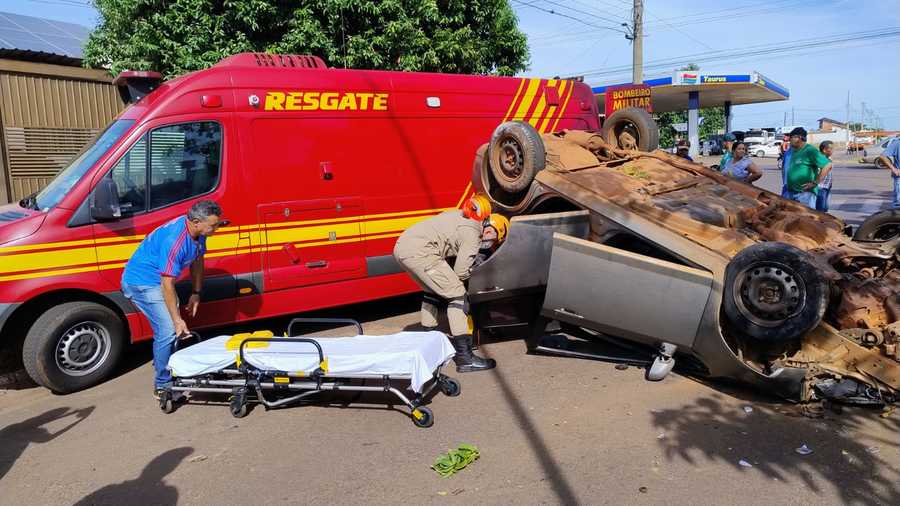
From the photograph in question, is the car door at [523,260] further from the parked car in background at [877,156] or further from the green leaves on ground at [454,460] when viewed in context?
the parked car in background at [877,156]

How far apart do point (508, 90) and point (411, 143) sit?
1.55 metres

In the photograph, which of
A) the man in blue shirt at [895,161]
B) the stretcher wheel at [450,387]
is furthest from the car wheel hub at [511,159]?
the man in blue shirt at [895,161]

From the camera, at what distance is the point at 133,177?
18.1 feet

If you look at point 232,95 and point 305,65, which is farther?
point 305,65

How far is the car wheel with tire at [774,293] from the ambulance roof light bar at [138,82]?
521 centimetres

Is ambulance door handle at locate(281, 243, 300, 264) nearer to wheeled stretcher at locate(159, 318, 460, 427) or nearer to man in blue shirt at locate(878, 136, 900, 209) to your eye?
wheeled stretcher at locate(159, 318, 460, 427)

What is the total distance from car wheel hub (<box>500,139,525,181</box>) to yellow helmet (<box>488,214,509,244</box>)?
56 cm

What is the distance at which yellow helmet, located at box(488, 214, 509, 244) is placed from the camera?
5.39 meters

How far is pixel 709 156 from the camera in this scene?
40.2 metres

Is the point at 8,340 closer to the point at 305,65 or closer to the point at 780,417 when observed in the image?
the point at 305,65

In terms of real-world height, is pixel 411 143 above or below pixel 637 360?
above

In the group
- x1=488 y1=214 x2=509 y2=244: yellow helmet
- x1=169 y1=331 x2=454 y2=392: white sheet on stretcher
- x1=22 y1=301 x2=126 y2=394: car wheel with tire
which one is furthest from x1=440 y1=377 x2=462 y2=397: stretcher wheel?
x1=22 y1=301 x2=126 y2=394: car wheel with tire

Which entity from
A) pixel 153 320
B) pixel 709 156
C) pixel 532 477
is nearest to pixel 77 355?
pixel 153 320

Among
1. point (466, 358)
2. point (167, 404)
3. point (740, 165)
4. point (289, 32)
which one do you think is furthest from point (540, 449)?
point (289, 32)
